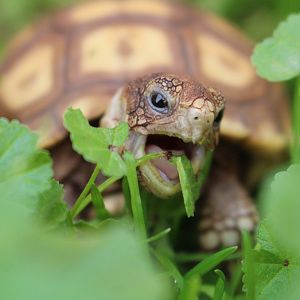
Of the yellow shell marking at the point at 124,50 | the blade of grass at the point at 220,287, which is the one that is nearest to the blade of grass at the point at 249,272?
the blade of grass at the point at 220,287

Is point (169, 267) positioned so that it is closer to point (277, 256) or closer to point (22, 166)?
point (277, 256)

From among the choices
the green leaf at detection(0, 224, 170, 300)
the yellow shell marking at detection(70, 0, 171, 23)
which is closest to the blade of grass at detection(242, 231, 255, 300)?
the green leaf at detection(0, 224, 170, 300)

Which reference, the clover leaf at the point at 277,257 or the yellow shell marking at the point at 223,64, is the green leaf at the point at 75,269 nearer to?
the clover leaf at the point at 277,257

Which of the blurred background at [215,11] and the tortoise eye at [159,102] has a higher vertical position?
the tortoise eye at [159,102]

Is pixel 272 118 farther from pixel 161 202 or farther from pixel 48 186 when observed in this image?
pixel 48 186

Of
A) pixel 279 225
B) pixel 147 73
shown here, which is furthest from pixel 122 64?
pixel 279 225

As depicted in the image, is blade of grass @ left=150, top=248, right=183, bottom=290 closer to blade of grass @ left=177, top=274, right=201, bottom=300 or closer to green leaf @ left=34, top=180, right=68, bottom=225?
blade of grass @ left=177, top=274, right=201, bottom=300

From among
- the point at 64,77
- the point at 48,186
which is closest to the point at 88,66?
the point at 64,77
